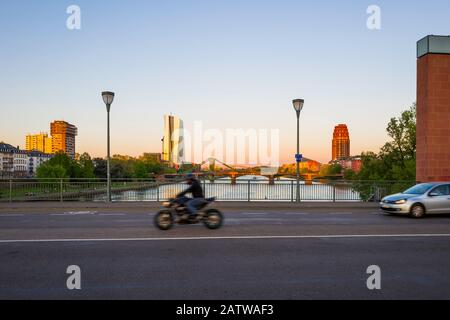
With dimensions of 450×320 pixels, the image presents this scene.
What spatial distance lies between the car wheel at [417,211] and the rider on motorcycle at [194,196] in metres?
8.02

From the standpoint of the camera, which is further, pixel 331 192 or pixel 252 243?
pixel 331 192

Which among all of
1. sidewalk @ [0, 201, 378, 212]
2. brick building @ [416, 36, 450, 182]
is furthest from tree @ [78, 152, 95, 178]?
brick building @ [416, 36, 450, 182]

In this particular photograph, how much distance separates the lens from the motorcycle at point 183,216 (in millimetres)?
9281

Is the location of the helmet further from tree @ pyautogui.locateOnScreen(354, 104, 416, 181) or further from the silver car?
tree @ pyautogui.locateOnScreen(354, 104, 416, 181)

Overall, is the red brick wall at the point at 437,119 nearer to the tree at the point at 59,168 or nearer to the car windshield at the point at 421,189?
the car windshield at the point at 421,189

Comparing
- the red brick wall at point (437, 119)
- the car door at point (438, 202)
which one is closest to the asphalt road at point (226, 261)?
A: the car door at point (438, 202)

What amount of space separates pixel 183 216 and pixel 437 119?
1603cm

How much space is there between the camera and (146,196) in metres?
18.6

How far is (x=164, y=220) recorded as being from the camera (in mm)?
9531

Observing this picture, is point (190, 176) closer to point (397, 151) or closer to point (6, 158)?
point (397, 151)

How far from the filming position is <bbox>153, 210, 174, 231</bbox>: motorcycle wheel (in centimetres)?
952
